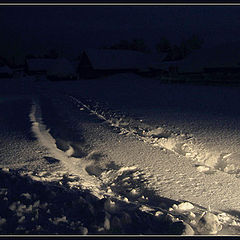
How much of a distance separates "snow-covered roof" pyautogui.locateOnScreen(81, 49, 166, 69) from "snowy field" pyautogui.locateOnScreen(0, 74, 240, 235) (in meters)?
27.7

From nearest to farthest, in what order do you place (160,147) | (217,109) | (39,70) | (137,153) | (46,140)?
(137,153)
(160,147)
(46,140)
(217,109)
(39,70)

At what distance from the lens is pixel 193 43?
45.8 meters

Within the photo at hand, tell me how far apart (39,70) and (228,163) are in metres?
48.7

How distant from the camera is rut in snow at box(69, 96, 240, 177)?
13.9 ft

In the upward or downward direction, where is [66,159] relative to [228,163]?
downward

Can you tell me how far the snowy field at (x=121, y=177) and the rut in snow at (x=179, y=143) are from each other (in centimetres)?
2

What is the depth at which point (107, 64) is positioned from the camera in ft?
112

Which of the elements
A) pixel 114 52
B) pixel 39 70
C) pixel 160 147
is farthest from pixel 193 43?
pixel 160 147

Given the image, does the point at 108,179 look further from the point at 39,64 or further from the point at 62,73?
the point at 39,64

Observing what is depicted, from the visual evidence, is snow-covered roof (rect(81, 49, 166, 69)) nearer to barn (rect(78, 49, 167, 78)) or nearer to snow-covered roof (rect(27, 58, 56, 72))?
barn (rect(78, 49, 167, 78))

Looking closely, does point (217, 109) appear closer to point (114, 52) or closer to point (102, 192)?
point (102, 192)

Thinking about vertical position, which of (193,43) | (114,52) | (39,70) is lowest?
(39,70)

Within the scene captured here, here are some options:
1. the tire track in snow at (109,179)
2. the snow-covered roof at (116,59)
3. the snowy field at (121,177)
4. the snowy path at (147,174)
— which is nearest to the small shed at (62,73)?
the snow-covered roof at (116,59)

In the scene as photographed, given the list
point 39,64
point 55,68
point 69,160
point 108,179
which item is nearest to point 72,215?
point 108,179
